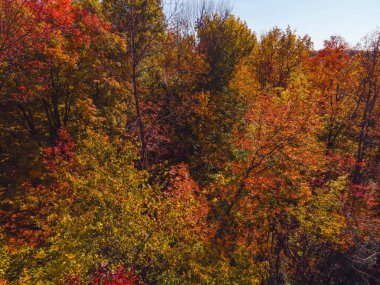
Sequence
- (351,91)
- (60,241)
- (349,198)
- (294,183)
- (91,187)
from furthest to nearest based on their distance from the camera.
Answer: (351,91)
(349,198)
(294,183)
(91,187)
(60,241)

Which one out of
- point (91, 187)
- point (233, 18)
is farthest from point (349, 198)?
point (233, 18)

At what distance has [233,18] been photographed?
30438mm

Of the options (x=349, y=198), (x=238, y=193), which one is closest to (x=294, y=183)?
(x=238, y=193)

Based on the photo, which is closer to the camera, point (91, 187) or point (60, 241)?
point (60, 241)

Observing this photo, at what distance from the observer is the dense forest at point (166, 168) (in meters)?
12.9

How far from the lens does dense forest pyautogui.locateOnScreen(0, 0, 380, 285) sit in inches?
507

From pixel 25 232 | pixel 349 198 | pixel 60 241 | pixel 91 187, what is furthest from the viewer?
pixel 349 198

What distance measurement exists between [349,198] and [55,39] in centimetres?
2520

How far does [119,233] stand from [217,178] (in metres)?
7.97

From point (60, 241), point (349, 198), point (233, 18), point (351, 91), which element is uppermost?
point (233, 18)

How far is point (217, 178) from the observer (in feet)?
58.9

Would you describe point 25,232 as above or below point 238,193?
below

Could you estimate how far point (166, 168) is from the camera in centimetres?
1792

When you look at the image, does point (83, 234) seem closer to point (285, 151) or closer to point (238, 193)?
point (238, 193)
